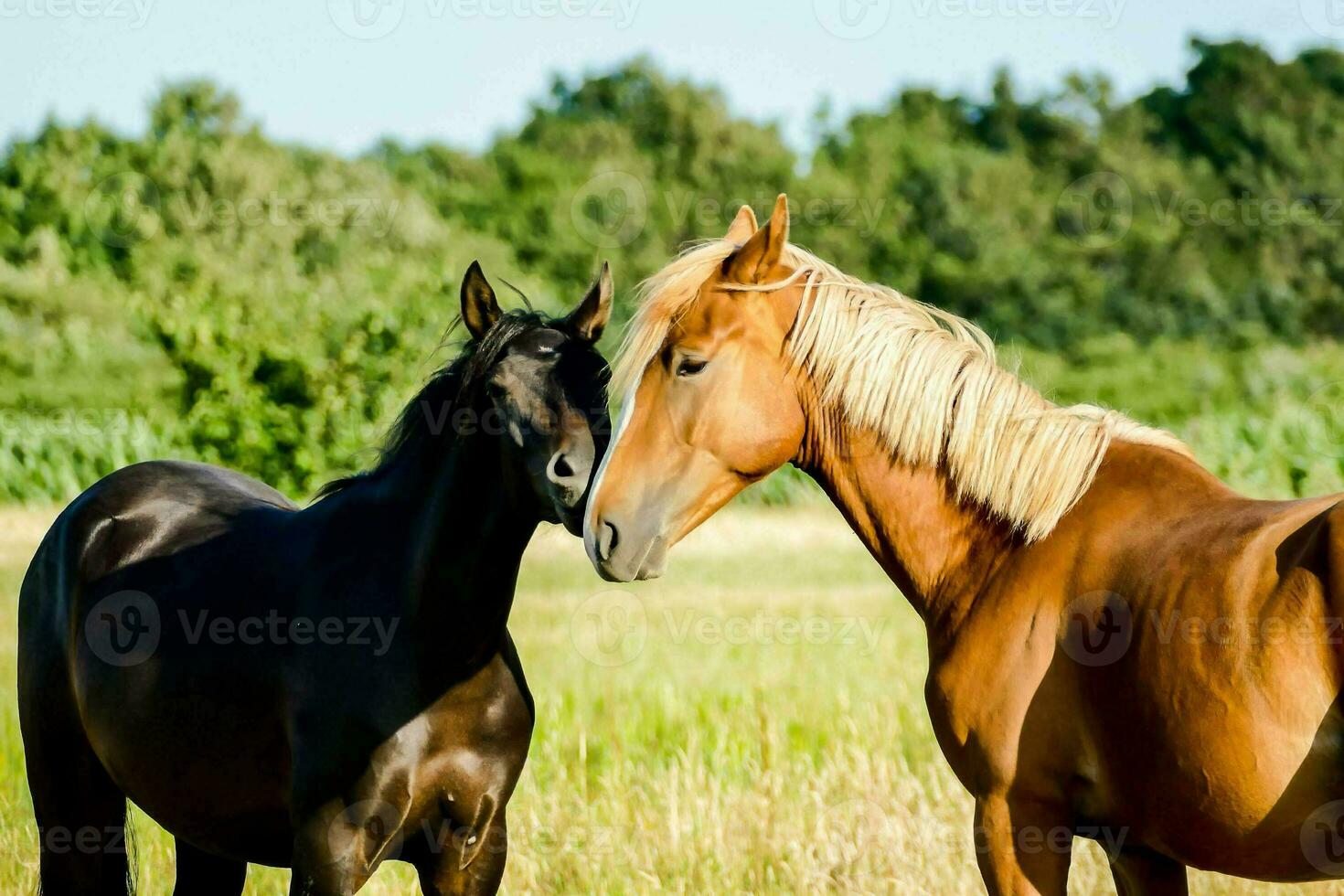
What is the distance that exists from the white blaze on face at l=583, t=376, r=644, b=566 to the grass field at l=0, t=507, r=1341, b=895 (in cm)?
227

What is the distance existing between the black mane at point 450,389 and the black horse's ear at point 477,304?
53mm

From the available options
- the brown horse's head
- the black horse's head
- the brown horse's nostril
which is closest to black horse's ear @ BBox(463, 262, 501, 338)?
the black horse's head

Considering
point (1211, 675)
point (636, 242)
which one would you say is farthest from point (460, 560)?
point (636, 242)

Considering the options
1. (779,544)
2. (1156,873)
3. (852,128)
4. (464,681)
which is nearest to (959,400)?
(1156,873)

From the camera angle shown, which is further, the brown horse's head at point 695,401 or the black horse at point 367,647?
the black horse at point 367,647

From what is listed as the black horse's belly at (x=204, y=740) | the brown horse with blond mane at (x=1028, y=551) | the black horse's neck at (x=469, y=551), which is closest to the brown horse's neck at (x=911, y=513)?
the brown horse with blond mane at (x=1028, y=551)

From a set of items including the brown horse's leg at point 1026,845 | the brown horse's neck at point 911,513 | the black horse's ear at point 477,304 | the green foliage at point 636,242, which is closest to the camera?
the brown horse's leg at point 1026,845

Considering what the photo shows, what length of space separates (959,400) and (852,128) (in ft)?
190

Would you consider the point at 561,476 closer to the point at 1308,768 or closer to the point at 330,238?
the point at 1308,768

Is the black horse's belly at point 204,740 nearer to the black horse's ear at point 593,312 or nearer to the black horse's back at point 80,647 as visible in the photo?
the black horse's back at point 80,647

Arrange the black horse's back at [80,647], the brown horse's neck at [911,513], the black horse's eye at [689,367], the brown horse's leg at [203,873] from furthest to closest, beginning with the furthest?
the brown horse's leg at [203,873] → the black horse's back at [80,647] → the brown horse's neck at [911,513] → the black horse's eye at [689,367]

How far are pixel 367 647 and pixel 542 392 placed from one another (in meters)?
0.92

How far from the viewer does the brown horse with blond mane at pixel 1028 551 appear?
294 cm

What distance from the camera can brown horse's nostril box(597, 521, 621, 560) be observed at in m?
3.25
